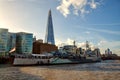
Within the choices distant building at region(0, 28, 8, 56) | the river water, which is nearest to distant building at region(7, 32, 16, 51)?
distant building at region(0, 28, 8, 56)

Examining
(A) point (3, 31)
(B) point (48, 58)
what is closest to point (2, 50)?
(A) point (3, 31)

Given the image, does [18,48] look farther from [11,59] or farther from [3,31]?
[11,59]

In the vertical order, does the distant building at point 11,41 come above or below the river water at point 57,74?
above

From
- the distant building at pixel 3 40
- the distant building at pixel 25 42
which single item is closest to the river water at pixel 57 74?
the distant building at pixel 3 40

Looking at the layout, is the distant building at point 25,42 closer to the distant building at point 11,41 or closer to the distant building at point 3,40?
the distant building at point 11,41

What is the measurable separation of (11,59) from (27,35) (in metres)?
38.6

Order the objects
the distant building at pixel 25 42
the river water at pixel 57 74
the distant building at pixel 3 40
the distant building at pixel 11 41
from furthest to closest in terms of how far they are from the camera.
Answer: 1. the distant building at pixel 11 41
2. the distant building at pixel 25 42
3. the distant building at pixel 3 40
4. the river water at pixel 57 74

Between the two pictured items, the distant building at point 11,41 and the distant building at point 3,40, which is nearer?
the distant building at point 3,40

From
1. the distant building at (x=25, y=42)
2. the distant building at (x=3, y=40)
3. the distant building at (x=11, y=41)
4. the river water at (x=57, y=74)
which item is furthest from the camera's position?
the distant building at (x=11, y=41)

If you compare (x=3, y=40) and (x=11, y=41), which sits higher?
(x=11, y=41)

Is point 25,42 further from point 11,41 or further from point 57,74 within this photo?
point 57,74

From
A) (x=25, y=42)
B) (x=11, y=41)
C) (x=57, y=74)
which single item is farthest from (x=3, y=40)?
(x=57, y=74)

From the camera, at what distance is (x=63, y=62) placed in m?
152

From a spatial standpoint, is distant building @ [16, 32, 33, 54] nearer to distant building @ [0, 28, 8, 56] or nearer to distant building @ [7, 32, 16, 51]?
distant building @ [7, 32, 16, 51]
